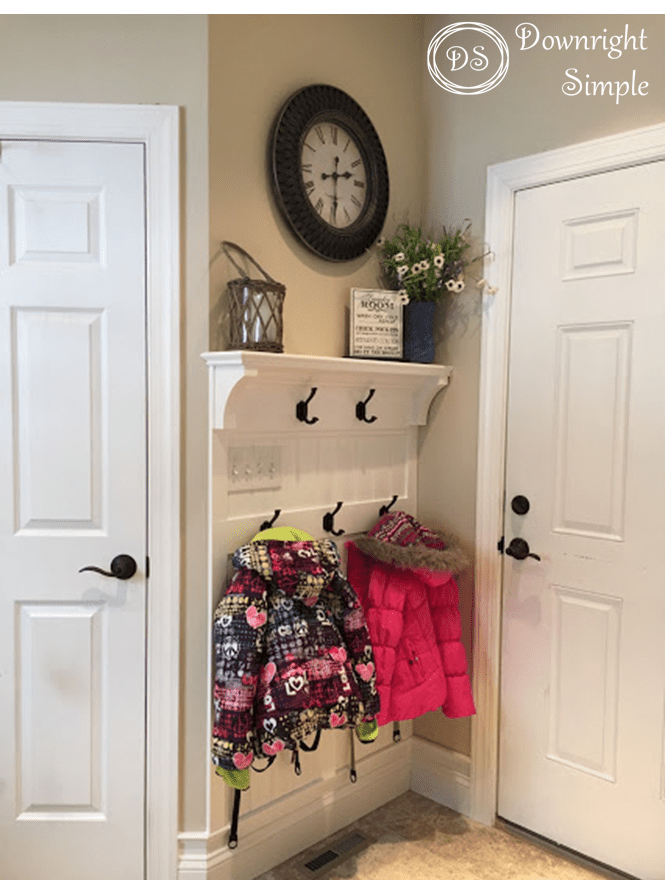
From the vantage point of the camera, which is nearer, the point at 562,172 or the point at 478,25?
the point at 562,172

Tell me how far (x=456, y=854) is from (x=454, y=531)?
1.00 metres

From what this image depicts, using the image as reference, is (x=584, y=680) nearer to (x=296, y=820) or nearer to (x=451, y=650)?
(x=451, y=650)

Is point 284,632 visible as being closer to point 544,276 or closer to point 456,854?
point 456,854

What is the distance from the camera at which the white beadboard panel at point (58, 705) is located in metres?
1.90

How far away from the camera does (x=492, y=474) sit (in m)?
2.31

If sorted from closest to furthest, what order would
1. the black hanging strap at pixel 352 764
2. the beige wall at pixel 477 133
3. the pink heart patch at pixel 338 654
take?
the pink heart patch at pixel 338 654 → the beige wall at pixel 477 133 → the black hanging strap at pixel 352 764

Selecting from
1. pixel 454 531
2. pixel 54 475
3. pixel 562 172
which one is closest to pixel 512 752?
pixel 454 531

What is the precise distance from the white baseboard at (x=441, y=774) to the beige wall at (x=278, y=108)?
143 cm

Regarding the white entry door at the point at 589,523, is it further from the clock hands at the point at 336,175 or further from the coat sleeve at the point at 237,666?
the coat sleeve at the point at 237,666

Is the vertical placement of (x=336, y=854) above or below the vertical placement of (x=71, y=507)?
below

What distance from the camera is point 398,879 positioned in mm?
2072

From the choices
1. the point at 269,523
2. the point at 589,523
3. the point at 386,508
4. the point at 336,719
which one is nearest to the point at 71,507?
the point at 269,523

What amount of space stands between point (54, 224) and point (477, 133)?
1.36 m

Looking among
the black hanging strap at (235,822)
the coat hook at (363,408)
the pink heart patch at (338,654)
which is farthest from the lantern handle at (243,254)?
the black hanging strap at (235,822)
